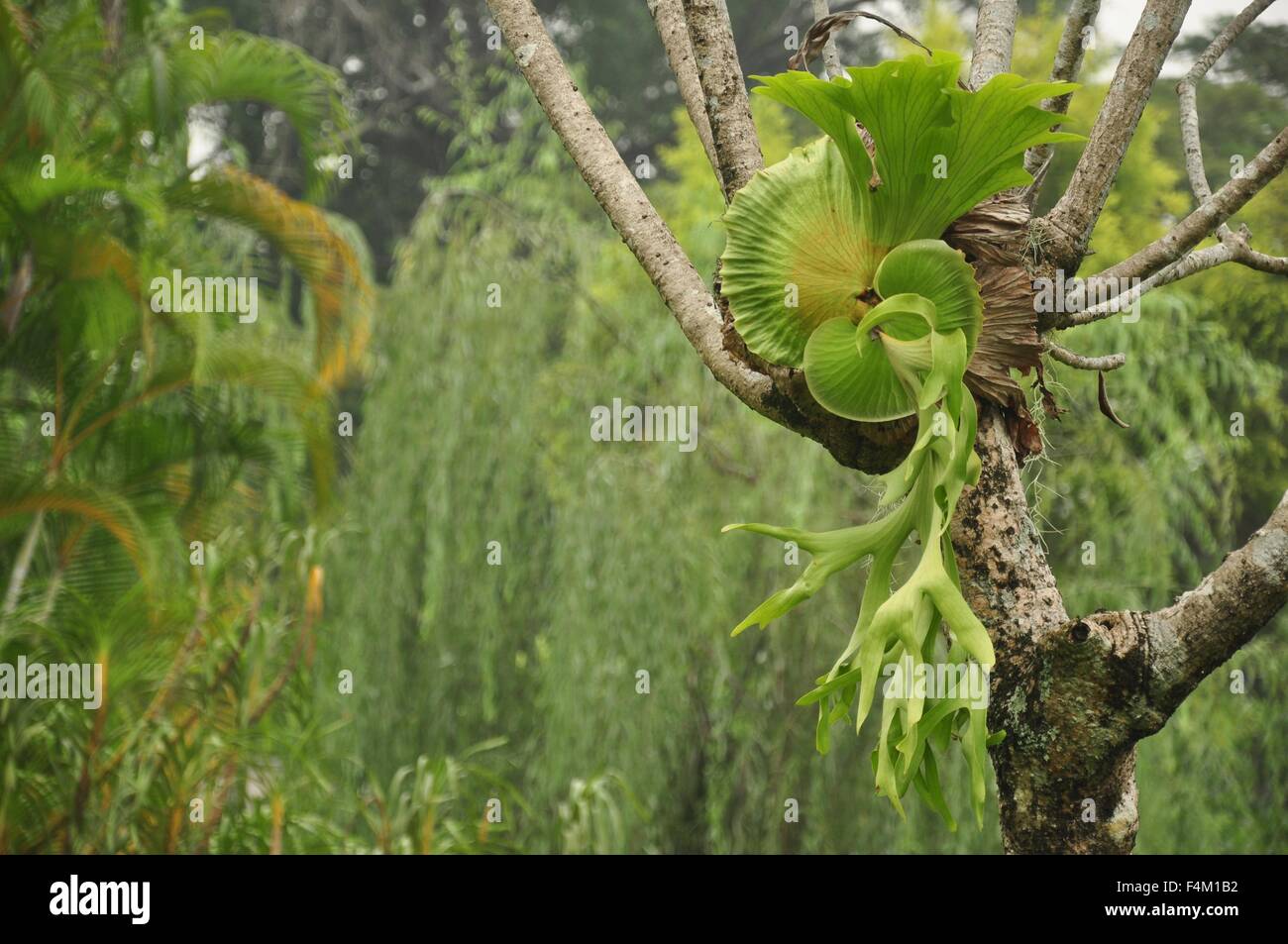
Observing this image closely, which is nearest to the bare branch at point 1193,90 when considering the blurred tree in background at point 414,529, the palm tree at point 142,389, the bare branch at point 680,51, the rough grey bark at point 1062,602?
the rough grey bark at point 1062,602

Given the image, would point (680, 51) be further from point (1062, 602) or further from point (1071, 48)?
point (1062, 602)

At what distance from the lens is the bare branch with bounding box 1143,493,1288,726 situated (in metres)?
0.77

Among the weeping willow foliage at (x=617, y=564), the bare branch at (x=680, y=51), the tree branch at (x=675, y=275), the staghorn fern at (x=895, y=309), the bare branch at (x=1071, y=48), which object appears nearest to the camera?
the staghorn fern at (x=895, y=309)

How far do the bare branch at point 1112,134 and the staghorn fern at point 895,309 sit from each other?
14 cm

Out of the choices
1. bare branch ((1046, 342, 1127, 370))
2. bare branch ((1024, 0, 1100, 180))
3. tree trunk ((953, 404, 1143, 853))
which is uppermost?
bare branch ((1024, 0, 1100, 180))

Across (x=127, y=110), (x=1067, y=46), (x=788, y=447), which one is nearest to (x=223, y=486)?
(x=127, y=110)

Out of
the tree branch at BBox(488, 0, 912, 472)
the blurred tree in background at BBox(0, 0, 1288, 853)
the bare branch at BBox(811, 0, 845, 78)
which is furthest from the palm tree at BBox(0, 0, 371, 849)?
the bare branch at BBox(811, 0, 845, 78)

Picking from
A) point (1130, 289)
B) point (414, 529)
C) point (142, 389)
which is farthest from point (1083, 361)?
point (414, 529)

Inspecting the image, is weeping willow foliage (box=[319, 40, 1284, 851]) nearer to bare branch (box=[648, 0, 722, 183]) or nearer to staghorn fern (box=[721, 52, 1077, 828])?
bare branch (box=[648, 0, 722, 183])

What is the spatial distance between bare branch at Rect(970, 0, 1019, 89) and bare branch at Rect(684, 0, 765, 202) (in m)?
0.19

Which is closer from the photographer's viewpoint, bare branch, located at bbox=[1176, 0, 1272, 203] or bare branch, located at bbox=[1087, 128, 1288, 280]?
bare branch, located at bbox=[1087, 128, 1288, 280]

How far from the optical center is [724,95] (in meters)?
0.94

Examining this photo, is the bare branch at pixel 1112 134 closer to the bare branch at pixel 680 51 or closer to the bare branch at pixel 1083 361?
the bare branch at pixel 1083 361

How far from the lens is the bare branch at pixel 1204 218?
897 millimetres
